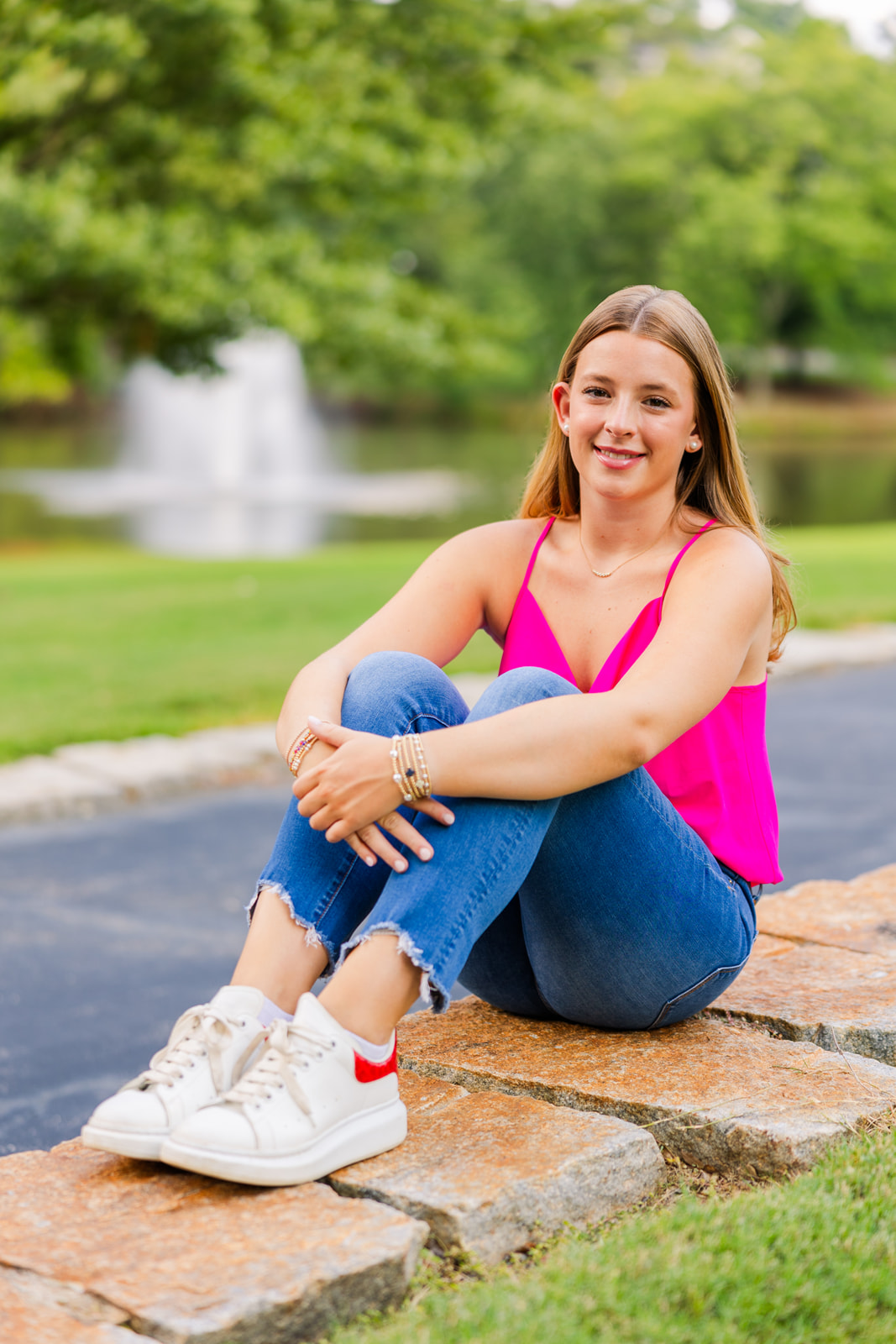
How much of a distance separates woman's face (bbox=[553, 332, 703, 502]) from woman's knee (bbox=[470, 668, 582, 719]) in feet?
1.47

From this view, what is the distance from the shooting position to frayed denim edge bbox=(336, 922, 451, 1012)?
1.91 m

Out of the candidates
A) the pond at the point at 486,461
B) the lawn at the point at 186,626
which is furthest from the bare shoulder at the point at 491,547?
the pond at the point at 486,461

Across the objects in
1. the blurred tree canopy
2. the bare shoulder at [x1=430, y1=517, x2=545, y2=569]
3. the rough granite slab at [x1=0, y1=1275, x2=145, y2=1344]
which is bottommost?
the rough granite slab at [x1=0, y1=1275, x2=145, y2=1344]

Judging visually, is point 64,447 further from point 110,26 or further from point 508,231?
point 110,26

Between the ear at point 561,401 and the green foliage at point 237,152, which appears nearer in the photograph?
the ear at point 561,401

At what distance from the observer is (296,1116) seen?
6.07 feet

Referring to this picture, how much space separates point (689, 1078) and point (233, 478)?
84.5 ft

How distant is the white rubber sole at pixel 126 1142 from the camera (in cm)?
185

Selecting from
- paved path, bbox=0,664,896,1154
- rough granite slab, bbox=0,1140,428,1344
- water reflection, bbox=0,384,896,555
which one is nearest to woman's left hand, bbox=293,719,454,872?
rough granite slab, bbox=0,1140,428,1344

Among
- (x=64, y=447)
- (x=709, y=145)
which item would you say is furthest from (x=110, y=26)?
(x=709, y=145)

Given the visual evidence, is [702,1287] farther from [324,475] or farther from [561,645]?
[324,475]

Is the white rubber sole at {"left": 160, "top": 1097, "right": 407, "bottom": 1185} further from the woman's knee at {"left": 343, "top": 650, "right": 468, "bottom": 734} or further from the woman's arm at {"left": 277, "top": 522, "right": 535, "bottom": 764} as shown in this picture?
the woman's arm at {"left": 277, "top": 522, "right": 535, "bottom": 764}

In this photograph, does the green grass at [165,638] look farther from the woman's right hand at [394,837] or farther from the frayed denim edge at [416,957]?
the frayed denim edge at [416,957]

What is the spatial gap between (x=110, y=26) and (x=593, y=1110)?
1126 cm
